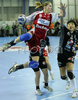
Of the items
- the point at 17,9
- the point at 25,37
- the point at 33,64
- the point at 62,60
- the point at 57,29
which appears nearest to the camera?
the point at 25,37

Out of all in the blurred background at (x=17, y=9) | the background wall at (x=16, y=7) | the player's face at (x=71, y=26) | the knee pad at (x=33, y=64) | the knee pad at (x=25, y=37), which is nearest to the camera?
the knee pad at (x=25, y=37)

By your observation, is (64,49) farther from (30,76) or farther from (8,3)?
(8,3)

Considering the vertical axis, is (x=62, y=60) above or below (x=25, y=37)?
below

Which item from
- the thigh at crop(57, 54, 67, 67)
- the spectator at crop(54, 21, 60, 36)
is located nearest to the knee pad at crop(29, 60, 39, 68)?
the thigh at crop(57, 54, 67, 67)

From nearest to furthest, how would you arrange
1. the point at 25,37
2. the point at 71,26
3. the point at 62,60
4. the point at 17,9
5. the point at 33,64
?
the point at 25,37 < the point at 71,26 < the point at 33,64 < the point at 62,60 < the point at 17,9

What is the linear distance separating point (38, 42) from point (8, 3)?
85.3 feet

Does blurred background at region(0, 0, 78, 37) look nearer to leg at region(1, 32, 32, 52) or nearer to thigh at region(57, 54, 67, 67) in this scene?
thigh at region(57, 54, 67, 67)

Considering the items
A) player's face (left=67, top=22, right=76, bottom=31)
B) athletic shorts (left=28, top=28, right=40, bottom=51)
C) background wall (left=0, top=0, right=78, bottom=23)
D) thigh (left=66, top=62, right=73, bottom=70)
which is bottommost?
thigh (left=66, top=62, right=73, bottom=70)

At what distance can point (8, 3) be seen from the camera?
30.8m

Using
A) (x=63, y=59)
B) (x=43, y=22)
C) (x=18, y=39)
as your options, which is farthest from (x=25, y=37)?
(x=63, y=59)

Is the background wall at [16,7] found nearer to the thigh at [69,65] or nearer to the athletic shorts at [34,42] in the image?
the athletic shorts at [34,42]

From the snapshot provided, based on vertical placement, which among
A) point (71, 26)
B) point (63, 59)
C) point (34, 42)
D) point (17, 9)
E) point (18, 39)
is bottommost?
point (63, 59)

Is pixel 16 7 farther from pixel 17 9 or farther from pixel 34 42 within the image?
pixel 34 42

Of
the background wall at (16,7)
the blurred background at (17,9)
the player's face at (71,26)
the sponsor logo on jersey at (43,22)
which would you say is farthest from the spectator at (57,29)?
the player's face at (71,26)
